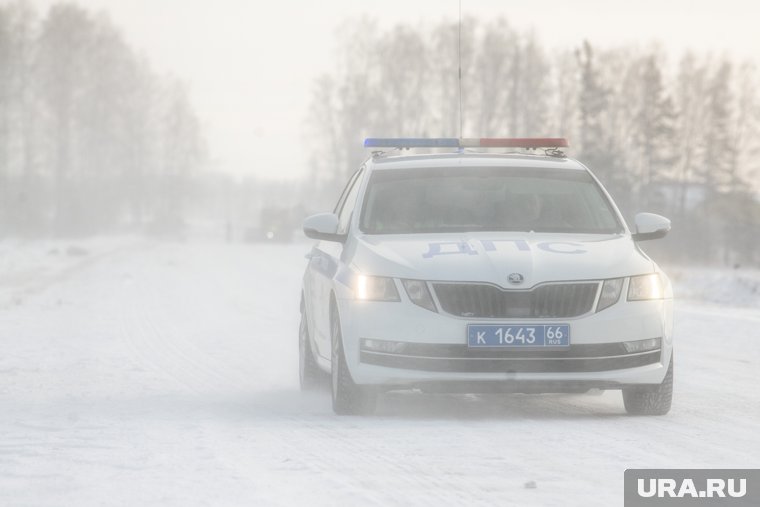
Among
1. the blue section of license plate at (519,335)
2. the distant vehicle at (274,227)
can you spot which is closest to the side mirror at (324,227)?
the blue section of license plate at (519,335)

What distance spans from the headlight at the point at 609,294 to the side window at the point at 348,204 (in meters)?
1.97

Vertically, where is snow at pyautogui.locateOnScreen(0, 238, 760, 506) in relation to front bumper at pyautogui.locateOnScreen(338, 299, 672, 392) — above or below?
below

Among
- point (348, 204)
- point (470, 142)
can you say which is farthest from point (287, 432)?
point (470, 142)

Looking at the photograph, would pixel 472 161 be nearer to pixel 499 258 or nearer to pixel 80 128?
pixel 499 258

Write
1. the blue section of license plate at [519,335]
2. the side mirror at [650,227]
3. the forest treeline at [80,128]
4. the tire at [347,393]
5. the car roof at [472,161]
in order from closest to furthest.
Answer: the blue section of license plate at [519,335] → the tire at [347,393] → the side mirror at [650,227] → the car roof at [472,161] → the forest treeline at [80,128]

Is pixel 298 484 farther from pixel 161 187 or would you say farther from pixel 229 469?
pixel 161 187

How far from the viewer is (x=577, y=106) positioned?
3263 inches

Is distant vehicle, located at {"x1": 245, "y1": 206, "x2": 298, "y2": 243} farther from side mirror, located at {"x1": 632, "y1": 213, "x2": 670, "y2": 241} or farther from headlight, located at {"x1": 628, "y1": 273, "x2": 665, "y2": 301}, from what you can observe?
headlight, located at {"x1": 628, "y1": 273, "x2": 665, "y2": 301}

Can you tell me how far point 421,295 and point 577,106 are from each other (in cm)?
7630

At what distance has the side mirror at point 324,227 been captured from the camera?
9.05 meters

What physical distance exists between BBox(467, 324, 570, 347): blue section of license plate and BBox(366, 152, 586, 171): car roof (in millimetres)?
1776

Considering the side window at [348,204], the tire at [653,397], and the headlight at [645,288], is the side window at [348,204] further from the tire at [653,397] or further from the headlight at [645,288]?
the tire at [653,397]

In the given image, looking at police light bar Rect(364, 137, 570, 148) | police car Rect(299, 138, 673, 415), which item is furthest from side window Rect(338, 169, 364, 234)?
police car Rect(299, 138, 673, 415)

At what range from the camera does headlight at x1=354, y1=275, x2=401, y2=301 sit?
8.01m
